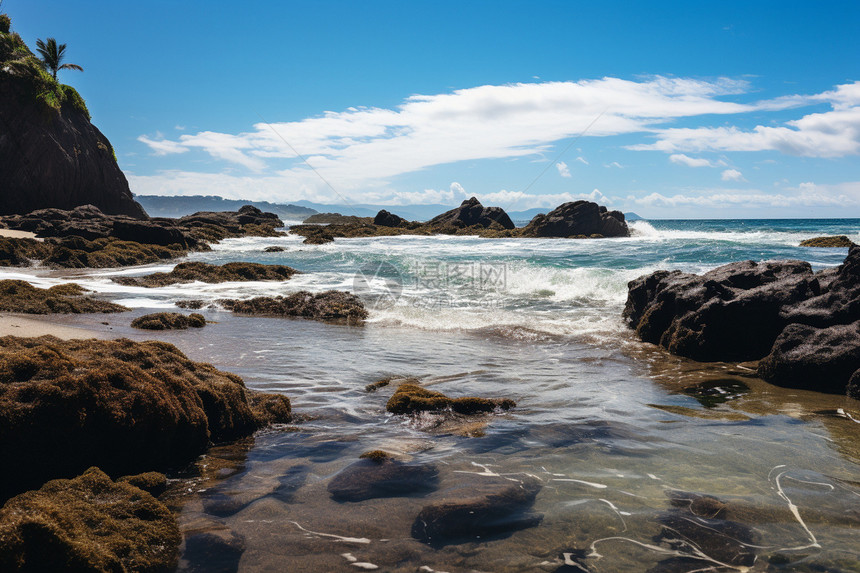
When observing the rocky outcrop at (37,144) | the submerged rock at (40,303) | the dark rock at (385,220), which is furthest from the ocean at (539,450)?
the dark rock at (385,220)

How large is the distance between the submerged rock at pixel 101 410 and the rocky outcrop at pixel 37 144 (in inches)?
1697

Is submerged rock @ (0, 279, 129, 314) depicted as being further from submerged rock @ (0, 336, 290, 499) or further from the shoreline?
submerged rock @ (0, 336, 290, 499)

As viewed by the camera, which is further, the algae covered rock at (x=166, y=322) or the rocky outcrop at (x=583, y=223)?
the rocky outcrop at (x=583, y=223)

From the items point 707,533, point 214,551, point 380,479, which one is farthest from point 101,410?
point 707,533

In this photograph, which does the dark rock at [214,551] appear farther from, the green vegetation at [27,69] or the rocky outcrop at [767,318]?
the green vegetation at [27,69]

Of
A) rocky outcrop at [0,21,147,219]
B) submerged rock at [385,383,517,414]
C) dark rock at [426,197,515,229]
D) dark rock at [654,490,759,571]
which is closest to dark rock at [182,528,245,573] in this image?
dark rock at [654,490,759,571]

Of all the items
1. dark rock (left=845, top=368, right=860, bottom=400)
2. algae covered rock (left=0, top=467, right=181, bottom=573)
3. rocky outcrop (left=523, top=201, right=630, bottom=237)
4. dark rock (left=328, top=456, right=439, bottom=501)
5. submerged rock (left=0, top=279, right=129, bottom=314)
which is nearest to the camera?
algae covered rock (left=0, top=467, right=181, bottom=573)

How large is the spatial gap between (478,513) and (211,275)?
17174 mm

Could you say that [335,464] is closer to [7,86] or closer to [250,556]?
[250,556]

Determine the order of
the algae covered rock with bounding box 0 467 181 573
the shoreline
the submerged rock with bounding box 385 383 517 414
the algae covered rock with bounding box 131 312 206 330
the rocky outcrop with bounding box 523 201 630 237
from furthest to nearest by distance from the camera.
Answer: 1. the rocky outcrop with bounding box 523 201 630 237
2. the algae covered rock with bounding box 131 312 206 330
3. the shoreline
4. the submerged rock with bounding box 385 383 517 414
5. the algae covered rock with bounding box 0 467 181 573

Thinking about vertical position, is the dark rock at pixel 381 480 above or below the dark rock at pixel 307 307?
below

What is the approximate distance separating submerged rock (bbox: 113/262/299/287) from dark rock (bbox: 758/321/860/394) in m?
16.0

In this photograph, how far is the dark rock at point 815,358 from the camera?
717 centimetres

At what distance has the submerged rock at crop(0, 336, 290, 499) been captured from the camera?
11.0 feet
